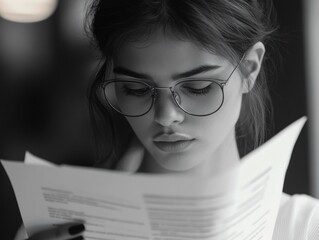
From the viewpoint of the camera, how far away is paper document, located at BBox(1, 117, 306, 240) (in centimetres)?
71

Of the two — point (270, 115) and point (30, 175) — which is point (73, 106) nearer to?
point (270, 115)

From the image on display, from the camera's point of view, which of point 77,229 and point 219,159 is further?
point 219,159

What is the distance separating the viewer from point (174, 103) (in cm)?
103

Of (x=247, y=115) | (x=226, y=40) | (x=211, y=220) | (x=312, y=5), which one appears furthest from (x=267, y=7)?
(x=211, y=220)

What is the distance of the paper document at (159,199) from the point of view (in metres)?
0.71

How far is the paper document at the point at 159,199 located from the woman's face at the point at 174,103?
27cm

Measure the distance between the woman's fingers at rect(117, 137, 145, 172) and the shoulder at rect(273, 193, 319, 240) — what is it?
0.37m

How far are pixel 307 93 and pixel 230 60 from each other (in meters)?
→ 0.99

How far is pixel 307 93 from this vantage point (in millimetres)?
1969

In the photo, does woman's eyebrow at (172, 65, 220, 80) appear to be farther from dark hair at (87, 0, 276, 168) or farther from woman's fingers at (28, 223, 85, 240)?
woman's fingers at (28, 223, 85, 240)

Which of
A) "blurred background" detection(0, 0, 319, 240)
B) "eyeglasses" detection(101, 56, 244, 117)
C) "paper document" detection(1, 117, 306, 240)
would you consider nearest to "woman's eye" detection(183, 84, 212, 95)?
"eyeglasses" detection(101, 56, 244, 117)

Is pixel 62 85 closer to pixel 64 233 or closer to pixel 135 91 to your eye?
pixel 135 91

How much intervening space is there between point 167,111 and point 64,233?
1.09 ft

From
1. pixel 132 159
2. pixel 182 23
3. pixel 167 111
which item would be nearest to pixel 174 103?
pixel 167 111
